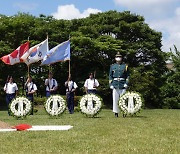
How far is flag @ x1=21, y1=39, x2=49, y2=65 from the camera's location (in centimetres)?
1805

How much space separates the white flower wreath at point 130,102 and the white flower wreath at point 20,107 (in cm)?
327

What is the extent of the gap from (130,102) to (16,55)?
19.4 feet

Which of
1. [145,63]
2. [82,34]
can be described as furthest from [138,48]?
[82,34]

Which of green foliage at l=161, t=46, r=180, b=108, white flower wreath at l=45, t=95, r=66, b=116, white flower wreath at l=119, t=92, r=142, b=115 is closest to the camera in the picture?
white flower wreath at l=119, t=92, r=142, b=115

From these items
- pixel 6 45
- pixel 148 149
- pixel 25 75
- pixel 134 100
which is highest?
pixel 6 45

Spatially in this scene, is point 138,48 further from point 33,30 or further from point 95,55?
point 33,30

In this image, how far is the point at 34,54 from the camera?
18344 mm

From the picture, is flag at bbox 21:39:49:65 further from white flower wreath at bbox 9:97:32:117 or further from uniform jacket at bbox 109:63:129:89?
uniform jacket at bbox 109:63:129:89

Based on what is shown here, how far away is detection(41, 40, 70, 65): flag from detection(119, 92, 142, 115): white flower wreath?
478 centimetres

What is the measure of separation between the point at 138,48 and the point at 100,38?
3604 millimetres

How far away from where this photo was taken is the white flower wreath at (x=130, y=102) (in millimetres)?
14273

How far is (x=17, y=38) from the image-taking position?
115 feet

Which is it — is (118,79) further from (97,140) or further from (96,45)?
(96,45)

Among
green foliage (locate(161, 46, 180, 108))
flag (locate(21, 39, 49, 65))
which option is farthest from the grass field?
green foliage (locate(161, 46, 180, 108))
